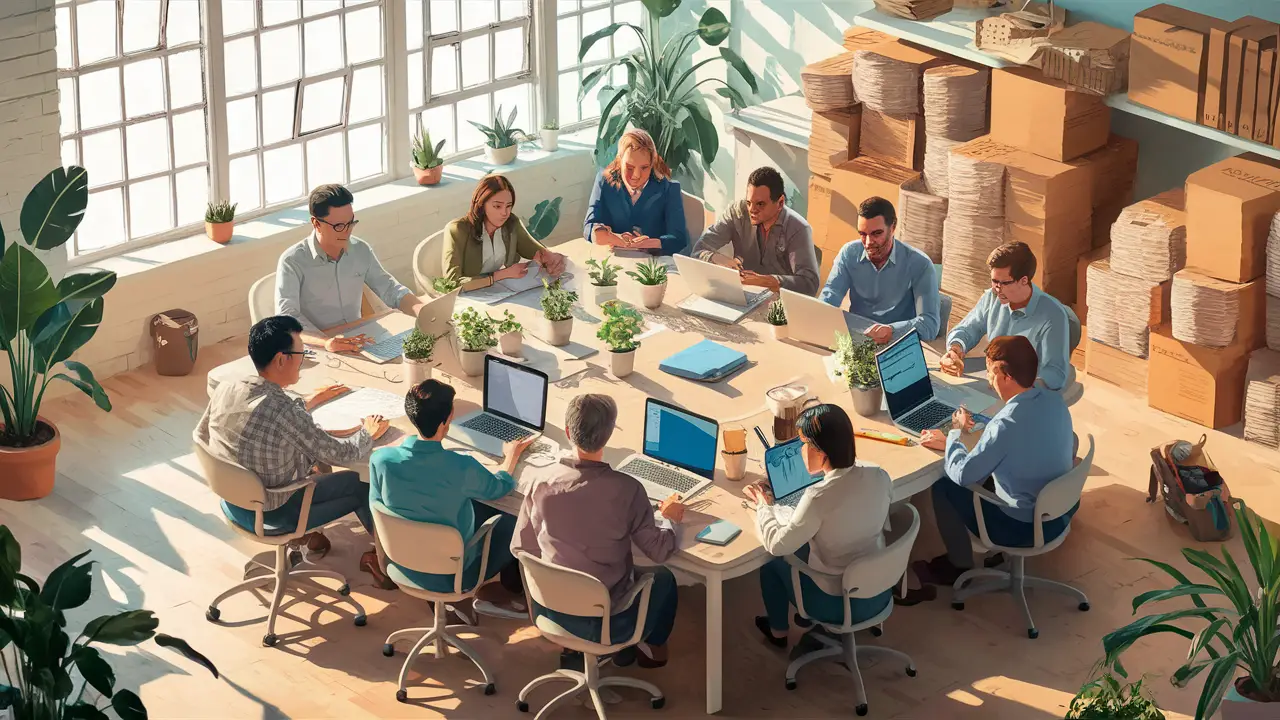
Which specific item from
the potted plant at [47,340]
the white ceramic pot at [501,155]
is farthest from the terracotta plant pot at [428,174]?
the potted plant at [47,340]

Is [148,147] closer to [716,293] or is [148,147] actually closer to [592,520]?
[716,293]

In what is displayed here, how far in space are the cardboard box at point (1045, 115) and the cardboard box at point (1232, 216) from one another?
0.73m

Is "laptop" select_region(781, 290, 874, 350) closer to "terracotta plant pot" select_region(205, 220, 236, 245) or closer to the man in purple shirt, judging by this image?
the man in purple shirt

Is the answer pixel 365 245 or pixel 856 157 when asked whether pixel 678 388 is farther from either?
pixel 856 157

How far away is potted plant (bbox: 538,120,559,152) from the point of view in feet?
34.6

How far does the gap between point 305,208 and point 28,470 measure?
2.61m

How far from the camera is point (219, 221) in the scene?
9070mm

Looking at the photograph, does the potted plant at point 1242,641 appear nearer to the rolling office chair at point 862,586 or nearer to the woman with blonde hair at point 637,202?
the rolling office chair at point 862,586

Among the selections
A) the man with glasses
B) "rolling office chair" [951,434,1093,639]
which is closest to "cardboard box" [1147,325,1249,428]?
"rolling office chair" [951,434,1093,639]

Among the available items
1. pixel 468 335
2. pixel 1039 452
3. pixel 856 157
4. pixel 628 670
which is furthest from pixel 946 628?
pixel 856 157

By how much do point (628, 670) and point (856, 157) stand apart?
4.26 m

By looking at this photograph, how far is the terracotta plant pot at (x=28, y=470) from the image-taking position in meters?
7.55

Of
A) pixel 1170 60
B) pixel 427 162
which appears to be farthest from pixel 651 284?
pixel 427 162

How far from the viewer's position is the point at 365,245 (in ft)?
25.2
